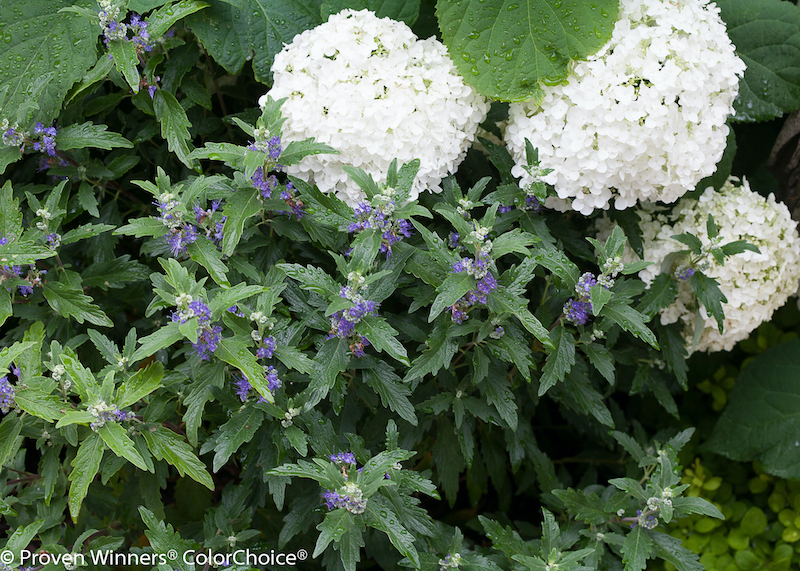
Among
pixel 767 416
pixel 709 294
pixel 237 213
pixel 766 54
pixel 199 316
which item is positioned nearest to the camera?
pixel 199 316

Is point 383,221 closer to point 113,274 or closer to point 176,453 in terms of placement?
point 176,453

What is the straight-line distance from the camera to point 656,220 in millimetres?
1978

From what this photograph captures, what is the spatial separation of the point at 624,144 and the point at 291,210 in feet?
2.98

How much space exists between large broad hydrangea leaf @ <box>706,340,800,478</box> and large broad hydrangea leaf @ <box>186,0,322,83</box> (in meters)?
2.13

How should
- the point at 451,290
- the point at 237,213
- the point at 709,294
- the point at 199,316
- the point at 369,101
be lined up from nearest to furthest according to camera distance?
1. the point at 199,316
2. the point at 451,290
3. the point at 237,213
4. the point at 369,101
5. the point at 709,294

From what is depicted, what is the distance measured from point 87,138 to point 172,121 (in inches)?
8.9

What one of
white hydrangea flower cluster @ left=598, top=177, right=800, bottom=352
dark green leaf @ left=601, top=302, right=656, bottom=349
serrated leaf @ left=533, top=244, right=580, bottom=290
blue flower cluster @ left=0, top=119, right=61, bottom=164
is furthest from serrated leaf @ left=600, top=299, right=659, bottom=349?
blue flower cluster @ left=0, top=119, right=61, bottom=164

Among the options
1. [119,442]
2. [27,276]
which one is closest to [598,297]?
[119,442]

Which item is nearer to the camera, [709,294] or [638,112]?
[638,112]

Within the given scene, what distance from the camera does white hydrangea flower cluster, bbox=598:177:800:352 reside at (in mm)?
1876

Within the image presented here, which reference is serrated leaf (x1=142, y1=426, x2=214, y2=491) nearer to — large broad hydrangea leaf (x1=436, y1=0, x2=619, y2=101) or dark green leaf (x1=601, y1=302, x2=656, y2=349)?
dark green leaf (x1=601, y1=302, x2=656, y2=349)

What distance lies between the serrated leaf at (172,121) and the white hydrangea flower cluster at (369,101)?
23 centimetres

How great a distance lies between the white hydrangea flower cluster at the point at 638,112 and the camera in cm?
161

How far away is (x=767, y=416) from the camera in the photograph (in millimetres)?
2289
